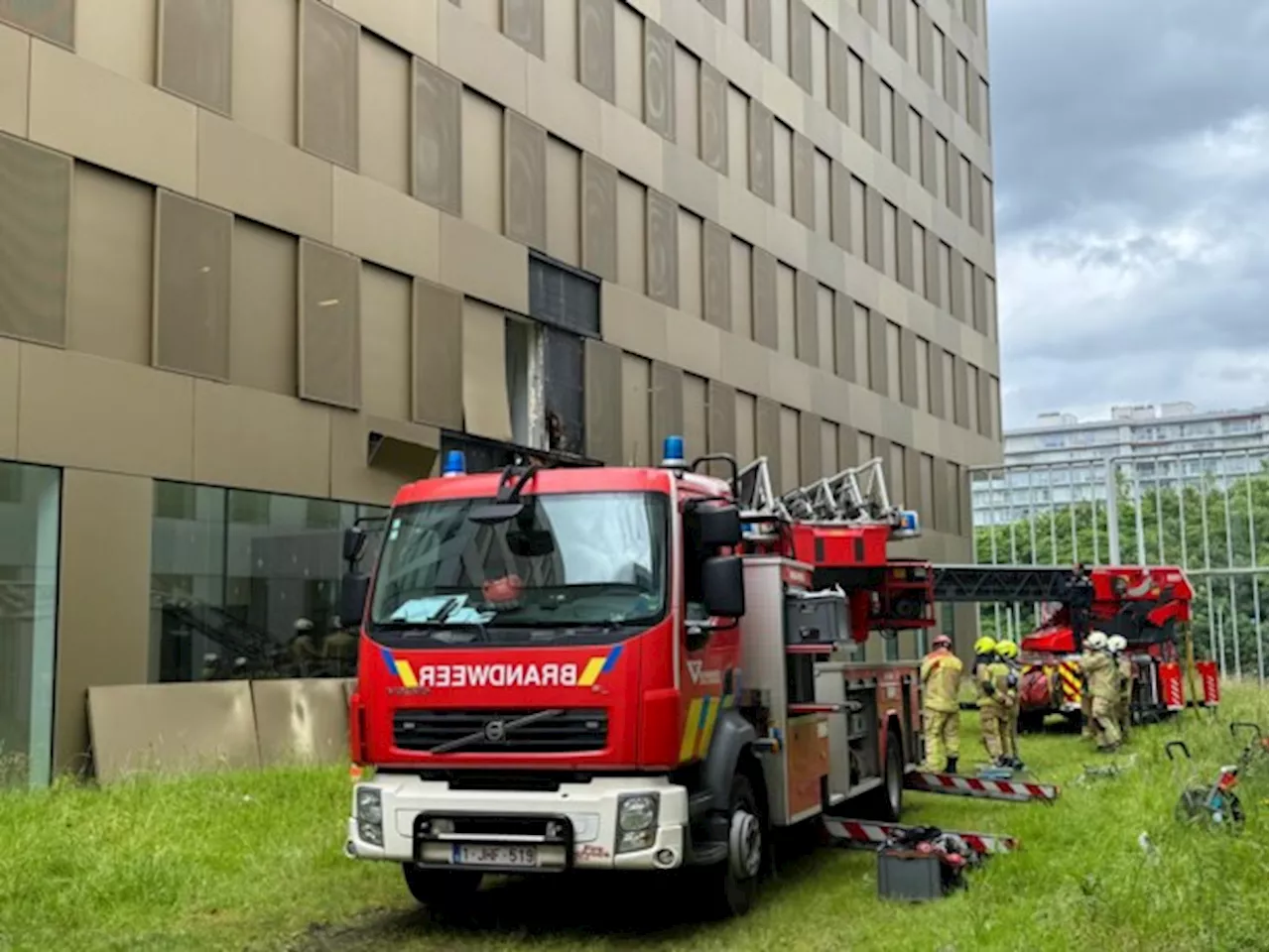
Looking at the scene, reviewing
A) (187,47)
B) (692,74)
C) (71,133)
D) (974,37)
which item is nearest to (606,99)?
(692,74)

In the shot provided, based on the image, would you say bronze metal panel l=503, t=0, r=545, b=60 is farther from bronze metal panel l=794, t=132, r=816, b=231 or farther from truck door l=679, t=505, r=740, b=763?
truck door l=679, t=505, r=740, b=763

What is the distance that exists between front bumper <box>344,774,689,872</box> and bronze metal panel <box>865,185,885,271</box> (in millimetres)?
28915

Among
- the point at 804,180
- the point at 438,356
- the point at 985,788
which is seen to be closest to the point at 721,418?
the point at 804,180

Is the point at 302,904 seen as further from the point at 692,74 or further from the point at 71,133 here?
the point at 692,74

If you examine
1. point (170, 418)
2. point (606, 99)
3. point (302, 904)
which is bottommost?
point (302, 904)

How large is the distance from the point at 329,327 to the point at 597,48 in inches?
353

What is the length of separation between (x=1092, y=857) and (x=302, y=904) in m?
5.29

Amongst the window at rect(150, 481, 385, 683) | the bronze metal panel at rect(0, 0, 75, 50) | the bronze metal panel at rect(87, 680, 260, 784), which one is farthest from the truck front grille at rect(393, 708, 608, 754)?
the bronze metal panel at rect(0, 0, 75, 50)

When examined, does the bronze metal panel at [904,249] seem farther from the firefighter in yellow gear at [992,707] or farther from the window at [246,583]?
the window at [246,583]

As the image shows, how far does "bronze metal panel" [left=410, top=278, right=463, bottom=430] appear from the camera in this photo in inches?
777

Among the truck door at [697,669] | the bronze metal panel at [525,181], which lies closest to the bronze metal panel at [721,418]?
the bronze metal panel at [525,181]

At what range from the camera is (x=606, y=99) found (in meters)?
24.7

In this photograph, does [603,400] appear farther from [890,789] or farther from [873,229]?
[873,229]

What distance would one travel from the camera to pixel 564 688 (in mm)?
7836
